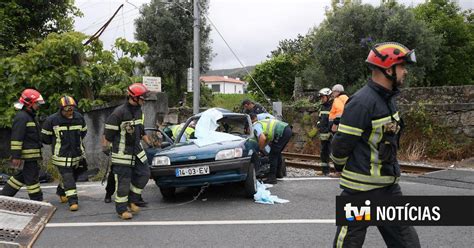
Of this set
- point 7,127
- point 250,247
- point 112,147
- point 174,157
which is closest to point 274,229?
point 250,247

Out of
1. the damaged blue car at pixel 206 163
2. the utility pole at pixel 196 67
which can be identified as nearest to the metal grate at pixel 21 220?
the damaged blue car at pixel 206 163

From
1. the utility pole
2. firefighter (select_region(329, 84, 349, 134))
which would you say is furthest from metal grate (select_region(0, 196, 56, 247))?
the utility pole

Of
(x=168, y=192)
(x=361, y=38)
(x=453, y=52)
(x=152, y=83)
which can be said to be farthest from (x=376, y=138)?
(x=453, y=52)

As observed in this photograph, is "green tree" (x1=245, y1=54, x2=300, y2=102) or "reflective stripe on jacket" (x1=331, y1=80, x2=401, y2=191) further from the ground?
"green tree" (x1=245, y1=54, x2=300, y2=102)

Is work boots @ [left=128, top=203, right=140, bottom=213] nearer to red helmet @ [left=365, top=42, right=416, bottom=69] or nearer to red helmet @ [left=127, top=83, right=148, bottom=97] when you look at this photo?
red helmet @ [left=127, top=83, right=148, bottom=97]

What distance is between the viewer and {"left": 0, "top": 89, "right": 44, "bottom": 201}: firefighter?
663cm

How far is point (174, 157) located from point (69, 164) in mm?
1612

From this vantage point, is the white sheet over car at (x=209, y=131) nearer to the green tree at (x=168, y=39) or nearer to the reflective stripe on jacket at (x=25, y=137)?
the reflective stripe on jacket at (x=25, y=137)

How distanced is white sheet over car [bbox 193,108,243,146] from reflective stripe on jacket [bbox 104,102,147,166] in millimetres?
1215

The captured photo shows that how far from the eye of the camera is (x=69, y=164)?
6.86 metres

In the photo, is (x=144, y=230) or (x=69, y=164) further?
(x=69, y=164)

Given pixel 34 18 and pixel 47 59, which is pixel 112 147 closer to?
pixel 47 59

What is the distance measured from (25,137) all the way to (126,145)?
1693mm

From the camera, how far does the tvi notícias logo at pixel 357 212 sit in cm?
322
